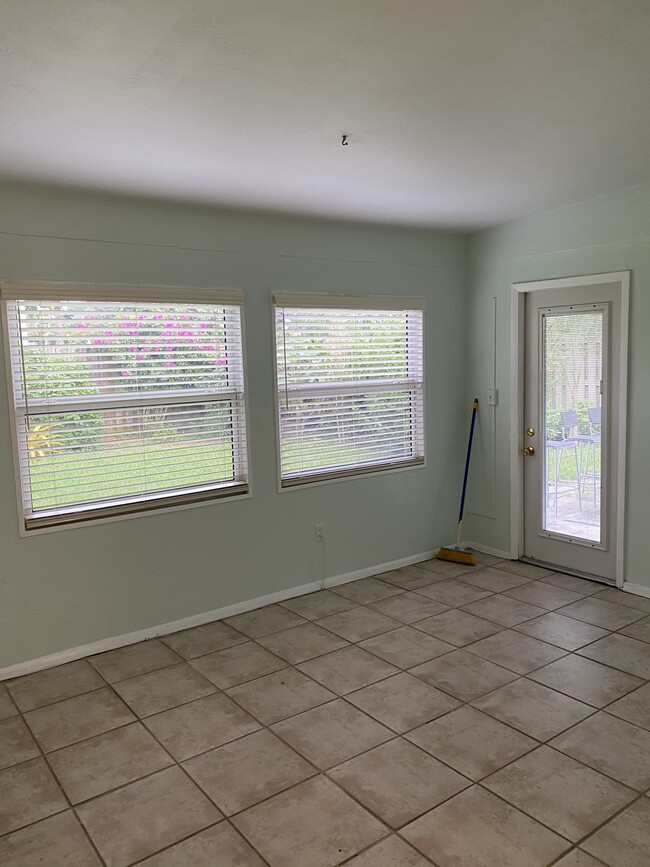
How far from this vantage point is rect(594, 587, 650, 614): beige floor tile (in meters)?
4.10

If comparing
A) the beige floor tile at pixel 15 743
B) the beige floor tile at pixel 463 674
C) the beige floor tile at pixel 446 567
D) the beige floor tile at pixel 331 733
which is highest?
the beige floor tile at pixel 446 567

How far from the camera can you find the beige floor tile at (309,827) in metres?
2.15

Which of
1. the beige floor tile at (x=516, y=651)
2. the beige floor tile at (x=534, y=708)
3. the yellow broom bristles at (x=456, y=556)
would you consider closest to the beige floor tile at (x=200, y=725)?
the beige floor tile at (x=534, y=708)

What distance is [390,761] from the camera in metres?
Result: 2.63

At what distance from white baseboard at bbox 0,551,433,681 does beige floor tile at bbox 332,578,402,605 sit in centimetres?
7

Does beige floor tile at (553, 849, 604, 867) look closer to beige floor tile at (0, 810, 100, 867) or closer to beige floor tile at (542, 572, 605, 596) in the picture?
beige floor tile at (0, 810, 100, 867)

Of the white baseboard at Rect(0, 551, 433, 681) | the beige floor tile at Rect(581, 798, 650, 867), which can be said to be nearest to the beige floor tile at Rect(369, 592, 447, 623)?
the white baseboard at Rect(0, 551, 433, 681)

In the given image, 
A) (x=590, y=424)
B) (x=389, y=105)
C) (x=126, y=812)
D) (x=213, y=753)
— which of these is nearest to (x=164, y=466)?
(x=213, y=753)

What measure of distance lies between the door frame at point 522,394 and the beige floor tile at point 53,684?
313cm

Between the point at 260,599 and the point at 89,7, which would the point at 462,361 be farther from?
the point at 89,7

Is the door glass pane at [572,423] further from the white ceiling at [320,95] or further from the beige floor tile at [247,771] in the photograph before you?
the beige floor tile at [247,771]

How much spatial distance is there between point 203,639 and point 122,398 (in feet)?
4.79

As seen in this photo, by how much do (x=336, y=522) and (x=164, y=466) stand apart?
1.34m

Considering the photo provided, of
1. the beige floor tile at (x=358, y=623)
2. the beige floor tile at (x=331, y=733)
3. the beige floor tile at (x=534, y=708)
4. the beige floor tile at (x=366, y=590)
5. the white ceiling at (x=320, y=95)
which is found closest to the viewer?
the white ceiling at (x=320, y=95)
